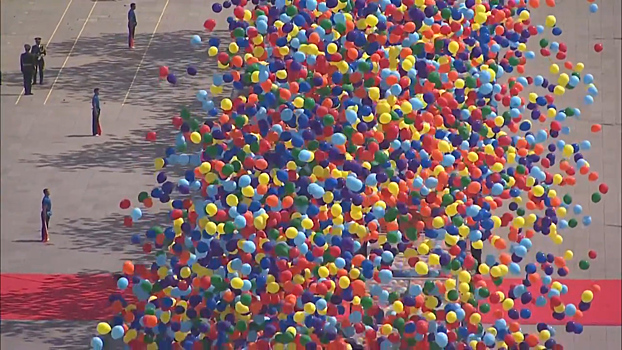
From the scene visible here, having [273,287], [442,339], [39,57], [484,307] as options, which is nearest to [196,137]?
[273,287]

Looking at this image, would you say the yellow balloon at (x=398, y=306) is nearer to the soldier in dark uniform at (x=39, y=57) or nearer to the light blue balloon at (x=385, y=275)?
the light blue balloon at (x=385, y=275)

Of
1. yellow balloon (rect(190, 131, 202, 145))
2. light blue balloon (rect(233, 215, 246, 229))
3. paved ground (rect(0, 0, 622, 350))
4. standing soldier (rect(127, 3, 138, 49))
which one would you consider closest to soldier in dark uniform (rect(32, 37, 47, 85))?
paved ground (rect(0, 0, 622, 350))

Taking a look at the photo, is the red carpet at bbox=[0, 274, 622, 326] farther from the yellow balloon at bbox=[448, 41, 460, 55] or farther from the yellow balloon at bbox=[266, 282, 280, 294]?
the yellow balloon at bbox=[266, 282, 280, 294]

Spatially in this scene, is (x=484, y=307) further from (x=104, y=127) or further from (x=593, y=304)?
(x=104, y=127)

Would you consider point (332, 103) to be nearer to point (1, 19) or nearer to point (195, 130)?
point (195, 130)

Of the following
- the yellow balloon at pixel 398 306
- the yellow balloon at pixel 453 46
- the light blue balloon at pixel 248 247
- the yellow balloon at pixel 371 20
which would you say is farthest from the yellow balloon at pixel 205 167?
the yellow balloon at pixel 453 46

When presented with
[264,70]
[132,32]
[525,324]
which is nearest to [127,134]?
[132,32]

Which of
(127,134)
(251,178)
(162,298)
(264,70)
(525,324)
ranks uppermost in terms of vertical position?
(264,70)
